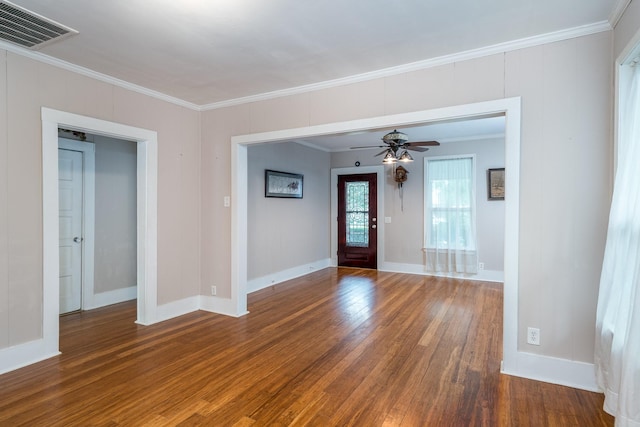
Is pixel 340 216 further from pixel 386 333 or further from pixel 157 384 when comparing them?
pixel 157 384

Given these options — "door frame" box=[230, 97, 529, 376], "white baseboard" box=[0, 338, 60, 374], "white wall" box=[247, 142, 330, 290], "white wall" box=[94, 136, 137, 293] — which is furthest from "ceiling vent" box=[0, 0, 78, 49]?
"white wall" box=[247, 142, 330, 290]

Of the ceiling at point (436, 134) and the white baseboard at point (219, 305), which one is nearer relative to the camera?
the white baseboard at point (219, 305)

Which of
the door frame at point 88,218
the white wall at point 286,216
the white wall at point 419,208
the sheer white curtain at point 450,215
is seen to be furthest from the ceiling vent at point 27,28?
the sheer white curtain at point 450,215

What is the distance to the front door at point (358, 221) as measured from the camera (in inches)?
285

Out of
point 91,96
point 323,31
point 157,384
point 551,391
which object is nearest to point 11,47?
point 91,96

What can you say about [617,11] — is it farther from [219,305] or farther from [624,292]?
[219,305]

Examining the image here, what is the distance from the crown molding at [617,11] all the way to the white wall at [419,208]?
3.88 m

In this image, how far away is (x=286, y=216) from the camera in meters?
6.27

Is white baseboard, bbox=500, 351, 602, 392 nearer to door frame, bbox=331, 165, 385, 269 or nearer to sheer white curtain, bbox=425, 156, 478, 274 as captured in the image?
sheer white curtain, bbox=425, 156, 478, 274

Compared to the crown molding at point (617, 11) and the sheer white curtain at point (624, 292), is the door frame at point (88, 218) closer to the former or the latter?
the sheer white curtain at point (624, 292)

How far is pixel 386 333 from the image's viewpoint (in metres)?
3.54

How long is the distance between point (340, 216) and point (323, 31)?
529 cm

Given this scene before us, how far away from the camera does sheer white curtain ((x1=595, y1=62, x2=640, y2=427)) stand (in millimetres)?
1635

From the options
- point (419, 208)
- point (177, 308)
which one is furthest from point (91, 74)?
point (419, 208)
